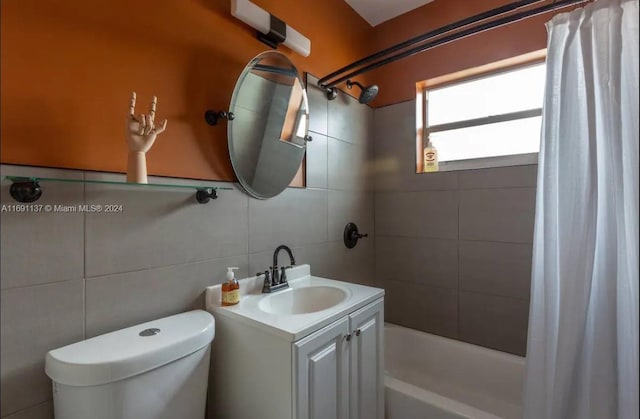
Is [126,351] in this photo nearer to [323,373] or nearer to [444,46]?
[323,373]

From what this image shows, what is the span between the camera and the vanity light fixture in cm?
129

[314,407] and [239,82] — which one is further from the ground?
[239,82]

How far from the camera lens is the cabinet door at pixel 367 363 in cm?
121

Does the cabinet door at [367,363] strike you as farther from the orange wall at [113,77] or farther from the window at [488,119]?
the window at [488,119]

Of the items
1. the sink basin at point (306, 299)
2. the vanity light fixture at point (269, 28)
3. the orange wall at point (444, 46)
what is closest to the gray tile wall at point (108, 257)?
the sink basin at point (306, 299)

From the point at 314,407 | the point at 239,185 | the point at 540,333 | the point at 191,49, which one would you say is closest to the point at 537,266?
the point at 540,333

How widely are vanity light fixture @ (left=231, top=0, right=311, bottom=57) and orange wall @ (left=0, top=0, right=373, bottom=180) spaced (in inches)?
1.9

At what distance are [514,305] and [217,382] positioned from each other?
1673 millimetres

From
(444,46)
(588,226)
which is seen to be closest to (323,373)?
(588,226)

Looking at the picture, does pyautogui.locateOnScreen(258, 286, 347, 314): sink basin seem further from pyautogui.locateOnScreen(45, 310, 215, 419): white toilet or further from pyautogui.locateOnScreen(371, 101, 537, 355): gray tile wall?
pyautogui.locateOnScreen(371, 101, 537, 355): gray tile wall

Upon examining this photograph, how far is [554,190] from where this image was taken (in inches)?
38.3

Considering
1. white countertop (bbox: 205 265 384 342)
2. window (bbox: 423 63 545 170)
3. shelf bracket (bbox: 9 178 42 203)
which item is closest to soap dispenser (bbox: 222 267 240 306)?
white countertop (bbox: 205 265 384 342)

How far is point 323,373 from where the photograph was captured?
1050 millimetres

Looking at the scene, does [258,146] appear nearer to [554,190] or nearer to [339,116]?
[339,116]
